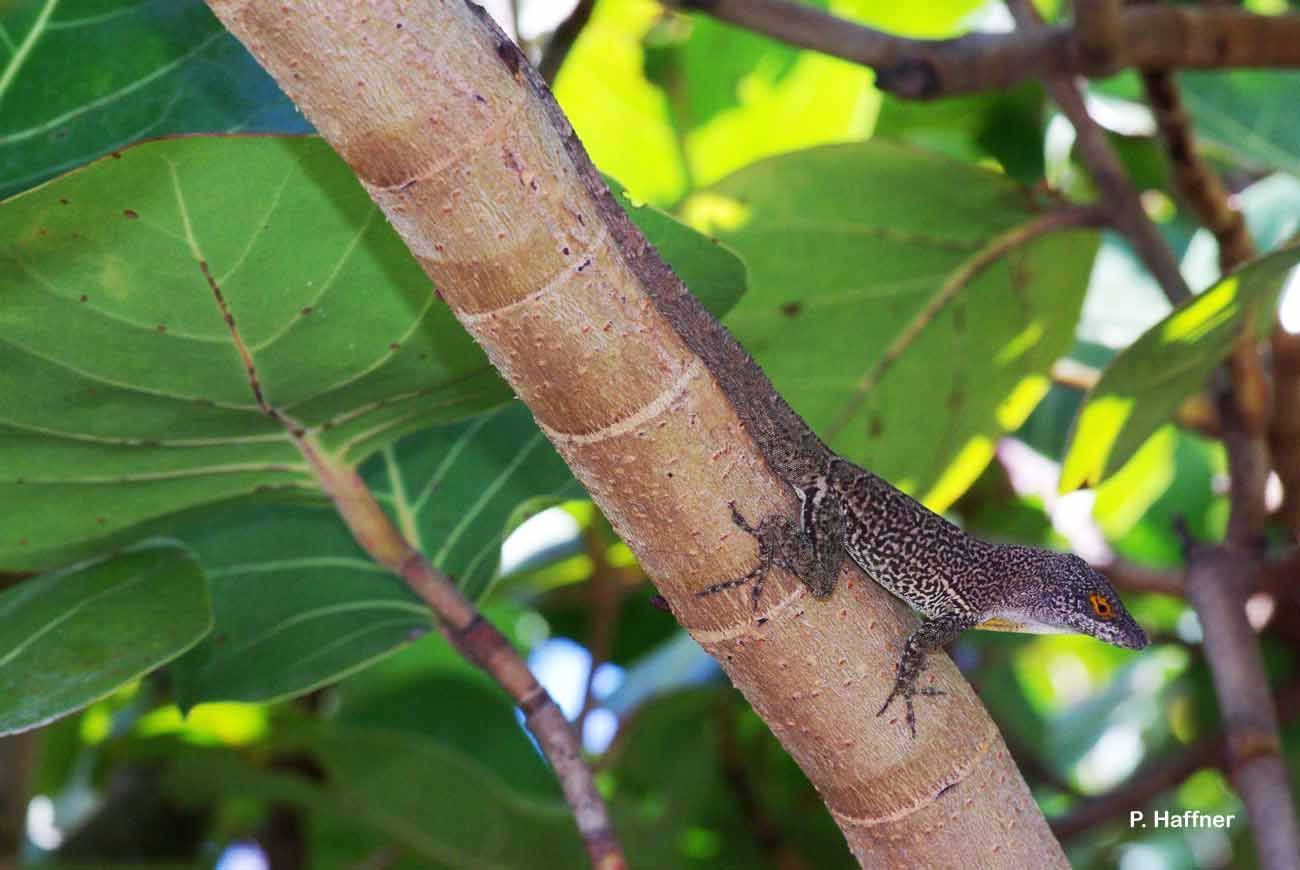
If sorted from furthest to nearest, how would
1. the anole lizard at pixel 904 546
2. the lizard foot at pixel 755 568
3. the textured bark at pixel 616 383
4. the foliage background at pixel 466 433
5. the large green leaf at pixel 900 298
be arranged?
the large green leaf at pixel 900 298
the anole lizard at pixel 904 546
the foliage background at pixel 466 433
the lizard foot at pixel 755 568
the textured bark at pixel 616 383

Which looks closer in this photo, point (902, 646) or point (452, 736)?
point (902, 646)

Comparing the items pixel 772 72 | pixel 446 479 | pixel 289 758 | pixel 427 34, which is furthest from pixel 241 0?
pixel 289 758

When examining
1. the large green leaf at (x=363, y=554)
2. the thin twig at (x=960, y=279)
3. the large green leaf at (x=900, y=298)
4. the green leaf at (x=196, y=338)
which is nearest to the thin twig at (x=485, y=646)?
the green leaf at (x=196, y=338)

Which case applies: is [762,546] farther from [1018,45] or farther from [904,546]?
[1018,45]

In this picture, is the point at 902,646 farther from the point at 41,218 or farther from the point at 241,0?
the point at 41,218

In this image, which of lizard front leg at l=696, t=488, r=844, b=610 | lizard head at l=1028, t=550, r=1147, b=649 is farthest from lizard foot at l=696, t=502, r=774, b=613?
lizard head at l=1028, t=550, r=1147, b=649

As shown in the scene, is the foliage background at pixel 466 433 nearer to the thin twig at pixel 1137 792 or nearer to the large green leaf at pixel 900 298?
the large green leaf at pixel 900 298

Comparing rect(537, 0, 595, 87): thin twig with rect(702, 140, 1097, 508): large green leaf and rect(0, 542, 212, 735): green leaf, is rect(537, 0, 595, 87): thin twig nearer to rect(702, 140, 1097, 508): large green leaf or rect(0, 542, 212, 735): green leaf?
rect(702, 140, 1097, 508): large green leaf
